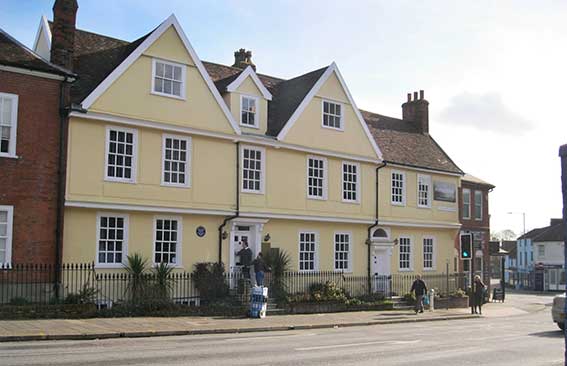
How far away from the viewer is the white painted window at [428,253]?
33.9 meters

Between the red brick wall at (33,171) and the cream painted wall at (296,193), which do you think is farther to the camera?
the cream painted wall at (296,193)

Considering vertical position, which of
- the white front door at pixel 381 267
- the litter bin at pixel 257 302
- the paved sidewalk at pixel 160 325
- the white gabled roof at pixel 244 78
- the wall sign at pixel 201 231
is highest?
the white gabled roof at pixel 244 78

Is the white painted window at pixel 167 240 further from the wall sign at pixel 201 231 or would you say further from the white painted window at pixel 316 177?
the white painted window at pixel 316 177

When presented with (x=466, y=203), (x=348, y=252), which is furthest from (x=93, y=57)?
(x=466, y=203)

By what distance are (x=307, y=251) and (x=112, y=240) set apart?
9582 millimetres

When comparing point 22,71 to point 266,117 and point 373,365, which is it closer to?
point 266,117

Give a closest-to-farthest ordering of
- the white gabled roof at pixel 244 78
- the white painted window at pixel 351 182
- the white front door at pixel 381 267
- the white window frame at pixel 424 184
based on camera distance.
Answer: the white gabled roof at pixel 244 78, the white painted window at pixel 351 182, the white front door at pixel 381 267, the white window frame at pixel 424 184

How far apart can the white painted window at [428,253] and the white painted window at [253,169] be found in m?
12.1

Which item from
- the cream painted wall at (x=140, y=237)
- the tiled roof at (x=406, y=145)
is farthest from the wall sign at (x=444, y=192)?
the cream painted wall at (x=140, y=237)

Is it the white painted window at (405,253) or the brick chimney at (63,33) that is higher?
the brick chimney at (63,33)

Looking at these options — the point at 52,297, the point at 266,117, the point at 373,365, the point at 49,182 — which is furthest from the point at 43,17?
the point at 373,365

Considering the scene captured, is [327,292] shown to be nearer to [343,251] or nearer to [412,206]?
[343,251]

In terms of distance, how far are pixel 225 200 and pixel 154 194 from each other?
3.21 metres

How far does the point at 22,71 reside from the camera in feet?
65.8
